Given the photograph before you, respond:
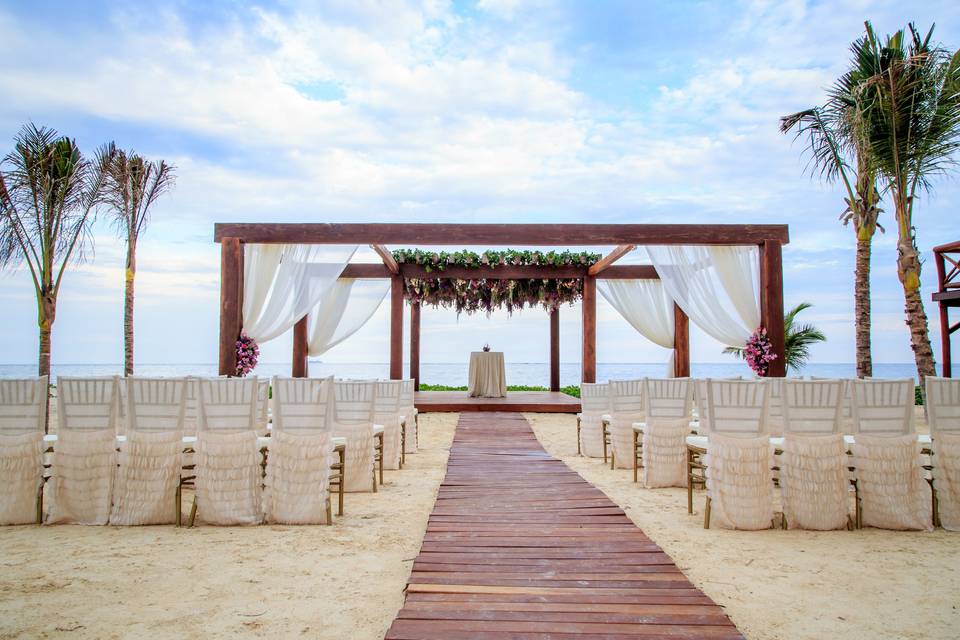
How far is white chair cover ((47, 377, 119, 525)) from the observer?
3.31m

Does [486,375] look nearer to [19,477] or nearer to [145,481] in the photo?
[145,481]

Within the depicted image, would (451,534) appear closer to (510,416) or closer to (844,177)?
(510,416)

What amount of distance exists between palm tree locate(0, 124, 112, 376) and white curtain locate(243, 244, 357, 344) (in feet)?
8.18

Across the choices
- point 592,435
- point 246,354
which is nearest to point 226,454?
point 592,435

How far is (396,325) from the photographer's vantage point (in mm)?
10828

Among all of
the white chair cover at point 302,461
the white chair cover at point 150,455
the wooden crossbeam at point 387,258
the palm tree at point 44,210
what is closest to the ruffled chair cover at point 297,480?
the white chair cover at point 302,461

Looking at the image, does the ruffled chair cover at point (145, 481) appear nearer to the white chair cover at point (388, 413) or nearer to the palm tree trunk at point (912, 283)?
the white chair cover at point (388, 413)

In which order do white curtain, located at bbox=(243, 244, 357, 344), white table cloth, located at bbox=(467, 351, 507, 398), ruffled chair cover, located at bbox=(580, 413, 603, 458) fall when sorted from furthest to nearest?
white table cloth, located at bbox=(467, 351, 507, 398)
white curtain, located at bbox=(243, 244, 357, 344)
ruffled chair cover, located at bbox=(580, 413, 603, 458)

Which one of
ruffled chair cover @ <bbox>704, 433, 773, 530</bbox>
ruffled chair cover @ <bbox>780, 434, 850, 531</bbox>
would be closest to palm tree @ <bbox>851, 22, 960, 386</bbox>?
ruffled chair cover @ <bbox>780, 434, 850, 531</bbox>

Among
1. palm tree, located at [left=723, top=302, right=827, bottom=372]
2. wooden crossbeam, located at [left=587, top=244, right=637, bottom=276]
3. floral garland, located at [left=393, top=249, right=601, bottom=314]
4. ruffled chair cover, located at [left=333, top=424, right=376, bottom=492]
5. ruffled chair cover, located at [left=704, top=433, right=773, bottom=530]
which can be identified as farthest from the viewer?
palm tree, located at [left=723, top=302, right=827, bottom=372]

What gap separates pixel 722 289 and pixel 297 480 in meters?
6.29

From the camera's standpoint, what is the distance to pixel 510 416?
31.3 feet

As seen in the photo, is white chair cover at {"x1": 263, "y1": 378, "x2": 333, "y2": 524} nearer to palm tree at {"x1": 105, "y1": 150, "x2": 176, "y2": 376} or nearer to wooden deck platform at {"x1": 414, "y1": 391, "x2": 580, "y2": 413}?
wooden deck platform at {"x1": 414, "y1": 391, "x2": 580, "y2": 413}

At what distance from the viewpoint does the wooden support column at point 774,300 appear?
7.30 m
